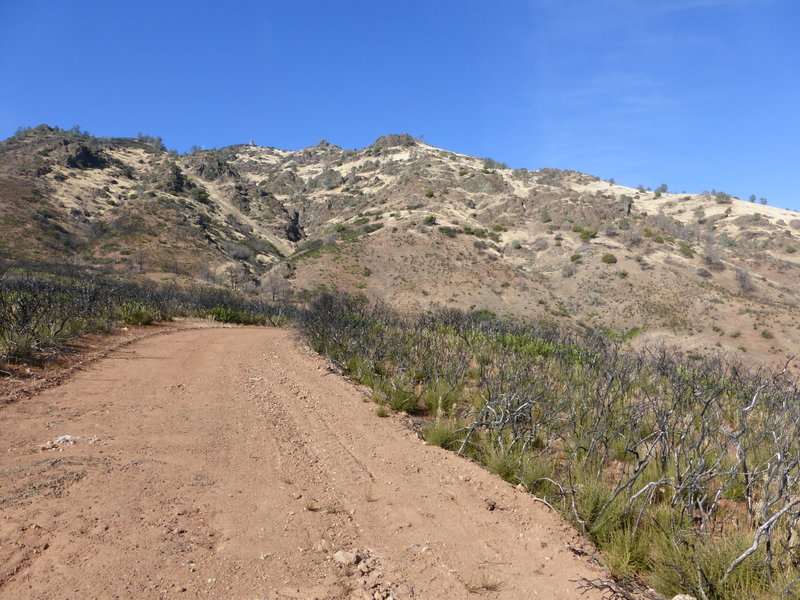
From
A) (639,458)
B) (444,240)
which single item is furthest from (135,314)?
(444,240)

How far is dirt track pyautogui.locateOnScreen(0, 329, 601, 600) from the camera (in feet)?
9.47

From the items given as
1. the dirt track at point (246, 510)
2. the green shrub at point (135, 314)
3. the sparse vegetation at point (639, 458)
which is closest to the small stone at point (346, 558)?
the dirt track at point (246, 510)

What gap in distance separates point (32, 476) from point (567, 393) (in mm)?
6611

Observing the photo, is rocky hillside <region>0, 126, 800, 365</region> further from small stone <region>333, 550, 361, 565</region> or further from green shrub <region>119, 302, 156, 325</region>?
small stone <region>333, 550, 361, 565</region>

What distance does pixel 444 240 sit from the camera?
4969cm

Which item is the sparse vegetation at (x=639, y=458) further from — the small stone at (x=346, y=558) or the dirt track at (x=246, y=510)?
the small stone at (x=346, y=558)

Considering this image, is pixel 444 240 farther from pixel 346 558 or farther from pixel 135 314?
pixel 346 558

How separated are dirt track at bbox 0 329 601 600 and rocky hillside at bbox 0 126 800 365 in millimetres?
29841

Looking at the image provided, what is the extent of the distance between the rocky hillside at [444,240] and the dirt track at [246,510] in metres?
29.8

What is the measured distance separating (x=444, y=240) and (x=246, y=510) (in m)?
47.2

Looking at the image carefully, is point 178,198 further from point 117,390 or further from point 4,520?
point 4,520

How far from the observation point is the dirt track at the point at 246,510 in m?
2.89

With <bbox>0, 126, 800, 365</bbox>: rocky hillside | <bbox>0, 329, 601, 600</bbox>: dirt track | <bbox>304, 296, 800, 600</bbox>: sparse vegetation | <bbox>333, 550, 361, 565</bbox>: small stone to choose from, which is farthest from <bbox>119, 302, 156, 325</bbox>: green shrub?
<bbox>0, 126, 800, 365</bbox>: rocky hillside

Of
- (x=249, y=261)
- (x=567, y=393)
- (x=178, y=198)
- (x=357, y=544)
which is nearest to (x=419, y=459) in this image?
(x=357, y=544)
